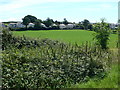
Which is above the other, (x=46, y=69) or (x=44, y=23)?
(x=44, y=23)

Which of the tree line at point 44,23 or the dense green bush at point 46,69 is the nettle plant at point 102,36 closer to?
the dense green bush at point 46,69

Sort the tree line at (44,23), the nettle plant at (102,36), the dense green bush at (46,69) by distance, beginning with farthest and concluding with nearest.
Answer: the tree line at (44,23), the nettle plant at (102,36), the dense green bush at (46,69)

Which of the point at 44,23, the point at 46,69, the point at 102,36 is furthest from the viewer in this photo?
the point at 44,23

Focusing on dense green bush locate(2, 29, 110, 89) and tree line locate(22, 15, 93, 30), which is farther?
tree line locate(22, 15, 93, 30)

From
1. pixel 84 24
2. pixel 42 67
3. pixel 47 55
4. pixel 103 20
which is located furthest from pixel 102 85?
pixel 84 24

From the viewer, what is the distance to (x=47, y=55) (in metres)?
8.75

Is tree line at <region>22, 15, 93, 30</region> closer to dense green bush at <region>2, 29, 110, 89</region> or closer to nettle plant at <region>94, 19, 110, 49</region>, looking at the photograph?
nettle plant at <region>94, 19, 110, 49</region>

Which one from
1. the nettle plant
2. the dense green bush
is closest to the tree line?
the nettle plant

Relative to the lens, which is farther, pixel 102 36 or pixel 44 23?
pixel 44 23

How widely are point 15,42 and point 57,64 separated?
390cm

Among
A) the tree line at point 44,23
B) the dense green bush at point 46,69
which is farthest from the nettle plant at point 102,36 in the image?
the tree line at point 44,23

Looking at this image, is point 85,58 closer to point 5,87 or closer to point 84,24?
point 5,87

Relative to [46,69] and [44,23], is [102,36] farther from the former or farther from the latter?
[44,23]

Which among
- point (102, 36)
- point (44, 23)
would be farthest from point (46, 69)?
point (44, 23)
